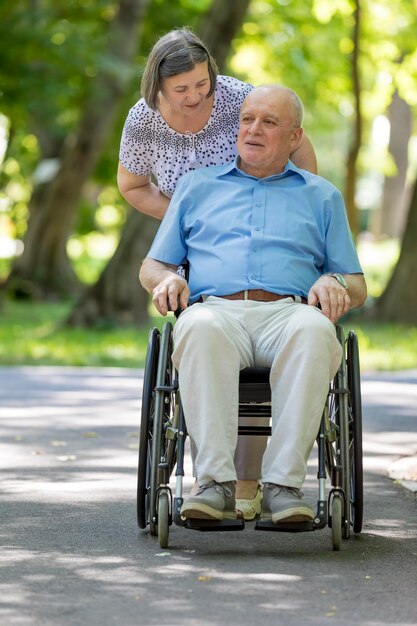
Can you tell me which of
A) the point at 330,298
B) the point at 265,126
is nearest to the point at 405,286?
the point at 265,126

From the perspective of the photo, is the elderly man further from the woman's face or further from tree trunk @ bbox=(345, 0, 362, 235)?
tree trunk @ bbox=(345, 0, 362, 235)

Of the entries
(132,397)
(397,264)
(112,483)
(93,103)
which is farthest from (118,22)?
(112,483)

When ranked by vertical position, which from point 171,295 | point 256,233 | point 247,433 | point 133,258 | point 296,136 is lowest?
point 247,433

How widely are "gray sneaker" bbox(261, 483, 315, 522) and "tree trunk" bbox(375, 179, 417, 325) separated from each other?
42.6 ft

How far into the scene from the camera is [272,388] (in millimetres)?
4605

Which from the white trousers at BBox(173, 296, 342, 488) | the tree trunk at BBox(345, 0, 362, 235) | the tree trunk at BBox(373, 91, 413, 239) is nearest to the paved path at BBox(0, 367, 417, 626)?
the white trousers at BBox(173, 296, 342, 488)

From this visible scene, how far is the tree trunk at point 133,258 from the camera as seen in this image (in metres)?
16.8

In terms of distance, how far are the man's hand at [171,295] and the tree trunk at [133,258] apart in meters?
11.9

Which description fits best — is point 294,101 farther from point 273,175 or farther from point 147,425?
point 147,425

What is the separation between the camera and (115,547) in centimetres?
474

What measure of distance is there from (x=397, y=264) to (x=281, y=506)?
13.5 meters

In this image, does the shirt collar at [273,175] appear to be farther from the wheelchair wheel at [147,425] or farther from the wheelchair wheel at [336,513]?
the wheelchair wheel at [336,513]

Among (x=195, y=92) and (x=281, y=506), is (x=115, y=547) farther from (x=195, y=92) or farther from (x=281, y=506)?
(x=195, y=92)

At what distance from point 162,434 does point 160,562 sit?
0.48 meters
